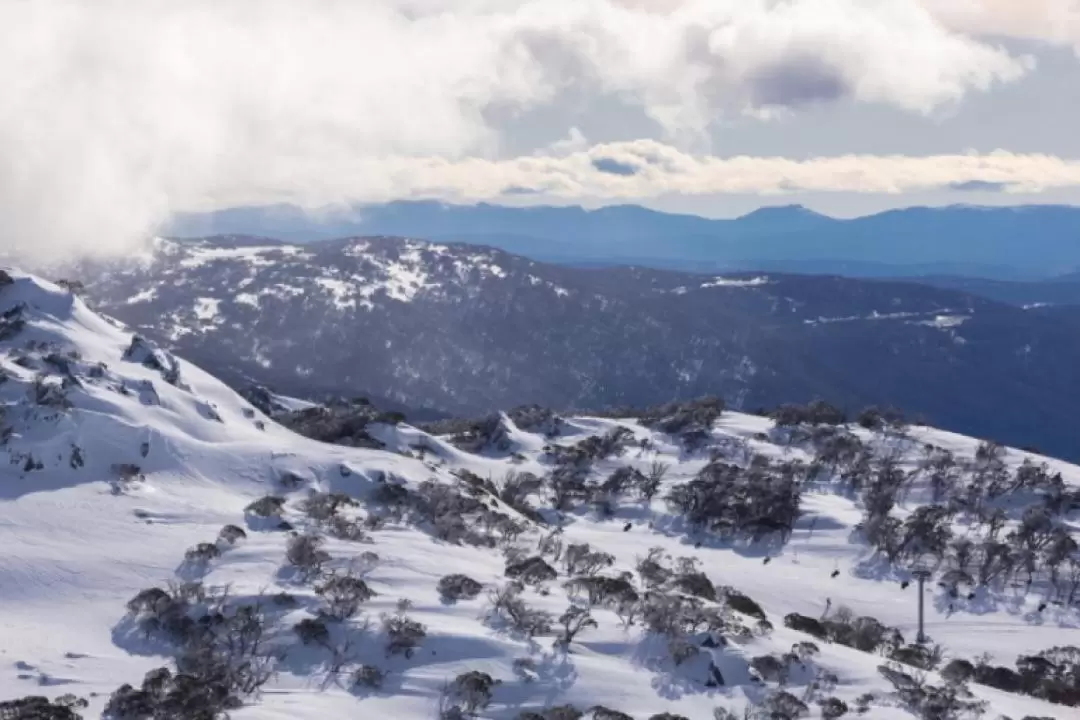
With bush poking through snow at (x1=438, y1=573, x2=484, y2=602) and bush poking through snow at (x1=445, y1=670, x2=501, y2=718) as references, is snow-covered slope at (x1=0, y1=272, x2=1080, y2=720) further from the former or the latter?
bush poking through snow at (x1=438, y1=573, x2=484, y2=602)

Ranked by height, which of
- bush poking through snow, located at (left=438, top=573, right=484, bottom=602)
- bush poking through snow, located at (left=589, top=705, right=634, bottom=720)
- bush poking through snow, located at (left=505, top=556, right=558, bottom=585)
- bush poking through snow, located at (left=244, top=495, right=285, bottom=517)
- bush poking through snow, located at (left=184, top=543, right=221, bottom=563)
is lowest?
bush poking through snow, located at (left=589, top=705, right=634, bottom=720)

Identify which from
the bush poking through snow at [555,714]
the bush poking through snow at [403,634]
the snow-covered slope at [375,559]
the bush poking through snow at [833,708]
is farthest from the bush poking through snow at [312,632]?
the bush poking through snow at [833,708]

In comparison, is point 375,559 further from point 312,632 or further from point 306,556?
point 312,632

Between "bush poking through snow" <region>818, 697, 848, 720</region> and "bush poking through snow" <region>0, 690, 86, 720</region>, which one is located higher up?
"bush poking through snow" <region>0, 690, 86, 720</region>

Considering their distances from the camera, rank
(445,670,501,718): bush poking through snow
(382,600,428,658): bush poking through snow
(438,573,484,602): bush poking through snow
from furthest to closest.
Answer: (438,573,484,602): bush poking through snow
(382,600,428,658): bush poking through snow
(445,670,501,718): bush poking through snow

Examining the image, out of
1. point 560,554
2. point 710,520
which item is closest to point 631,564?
point 560,554

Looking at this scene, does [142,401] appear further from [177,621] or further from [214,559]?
[177,621]

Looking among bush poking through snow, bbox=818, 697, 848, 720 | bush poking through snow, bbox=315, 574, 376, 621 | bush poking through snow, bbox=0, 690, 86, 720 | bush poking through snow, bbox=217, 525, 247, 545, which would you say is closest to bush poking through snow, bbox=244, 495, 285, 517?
bush poking through snow, bbox=217, 525, 247, 545

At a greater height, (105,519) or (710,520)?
(105,519)
